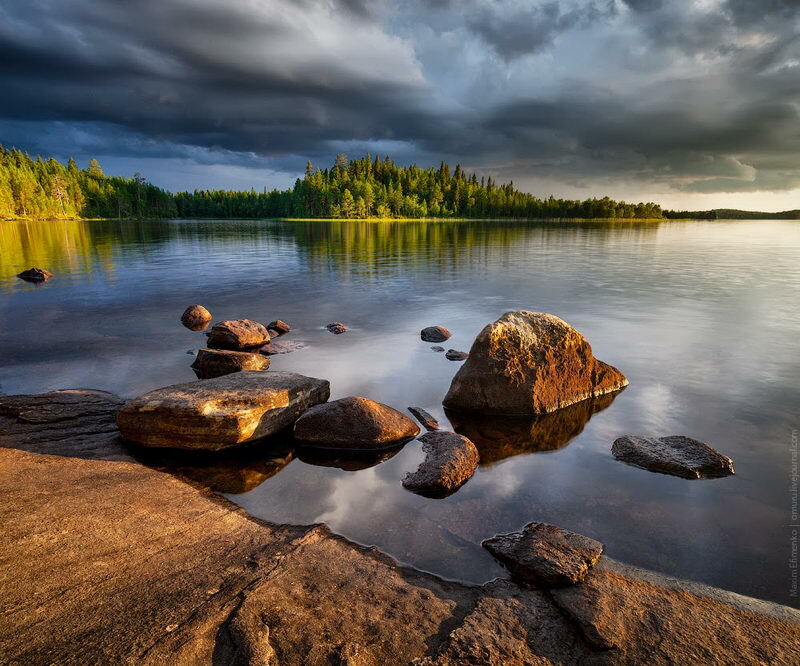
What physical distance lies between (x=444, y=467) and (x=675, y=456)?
4744 mm

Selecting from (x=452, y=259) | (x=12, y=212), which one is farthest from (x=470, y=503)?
(x=12, y=212)

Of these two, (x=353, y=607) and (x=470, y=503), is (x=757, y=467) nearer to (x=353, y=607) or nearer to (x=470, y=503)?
(x=470, y=503)

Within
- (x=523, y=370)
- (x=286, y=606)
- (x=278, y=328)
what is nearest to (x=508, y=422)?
(x=523, y=370)

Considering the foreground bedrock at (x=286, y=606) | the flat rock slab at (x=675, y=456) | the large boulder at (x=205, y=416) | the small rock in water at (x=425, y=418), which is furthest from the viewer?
the small rock in water at (x=425, y=418)

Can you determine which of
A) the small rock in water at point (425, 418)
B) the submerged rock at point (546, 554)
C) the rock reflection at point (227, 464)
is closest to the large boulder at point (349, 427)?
the rock reflection at point (227, 464)

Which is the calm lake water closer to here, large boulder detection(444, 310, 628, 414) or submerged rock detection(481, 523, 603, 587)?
submerged rock detection(481, 523, 603, 587)

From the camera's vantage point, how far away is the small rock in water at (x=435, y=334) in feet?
58.5

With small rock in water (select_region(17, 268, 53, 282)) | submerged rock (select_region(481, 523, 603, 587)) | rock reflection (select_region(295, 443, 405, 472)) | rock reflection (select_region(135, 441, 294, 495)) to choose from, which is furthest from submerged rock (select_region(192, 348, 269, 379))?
small rock in water (select_region(17, 268, 53, 282))

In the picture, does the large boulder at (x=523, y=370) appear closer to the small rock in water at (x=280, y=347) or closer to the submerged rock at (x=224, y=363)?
the submerged rock at (x=224, y=363)

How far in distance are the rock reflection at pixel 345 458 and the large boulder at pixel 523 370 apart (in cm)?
288

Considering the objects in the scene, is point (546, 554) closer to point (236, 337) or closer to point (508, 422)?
point (508, 422)

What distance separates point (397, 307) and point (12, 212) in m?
172

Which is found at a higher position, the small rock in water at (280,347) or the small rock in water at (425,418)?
the small rock in water at (280,347)

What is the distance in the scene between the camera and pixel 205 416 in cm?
849
